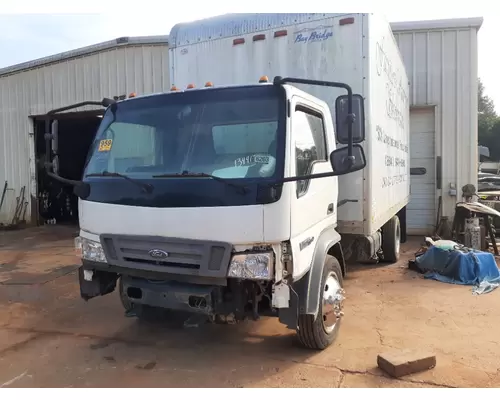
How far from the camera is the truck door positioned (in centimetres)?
357

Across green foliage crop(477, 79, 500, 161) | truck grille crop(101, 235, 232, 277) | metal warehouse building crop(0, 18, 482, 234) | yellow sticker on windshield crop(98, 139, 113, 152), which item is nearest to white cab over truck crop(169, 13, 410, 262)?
truck grille crop(101, 235, 232, 277)

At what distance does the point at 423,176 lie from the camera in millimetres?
11430

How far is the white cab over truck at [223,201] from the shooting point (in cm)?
337

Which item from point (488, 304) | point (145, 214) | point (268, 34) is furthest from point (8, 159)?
point (488, 304)

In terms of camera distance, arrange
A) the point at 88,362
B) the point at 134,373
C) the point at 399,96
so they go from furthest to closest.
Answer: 1. the point at 399,96
2. the point at 88,362
3. the point at 134,373

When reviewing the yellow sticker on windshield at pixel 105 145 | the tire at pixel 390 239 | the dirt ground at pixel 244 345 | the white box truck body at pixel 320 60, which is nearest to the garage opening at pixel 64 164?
the white box truck body at pixel 320 60

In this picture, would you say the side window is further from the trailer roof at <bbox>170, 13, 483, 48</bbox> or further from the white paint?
the white paint

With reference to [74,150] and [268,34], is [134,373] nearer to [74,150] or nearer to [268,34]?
[268,34]

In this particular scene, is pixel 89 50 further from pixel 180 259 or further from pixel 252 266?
pixel 252 266

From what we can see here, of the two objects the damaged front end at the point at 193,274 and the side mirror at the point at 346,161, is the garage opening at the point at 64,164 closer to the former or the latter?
the damaged front end at the point at 193,274

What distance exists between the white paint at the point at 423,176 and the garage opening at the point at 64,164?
8.48 meters

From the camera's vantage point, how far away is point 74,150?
16.7 metres

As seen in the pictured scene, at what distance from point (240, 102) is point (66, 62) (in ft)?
37.3

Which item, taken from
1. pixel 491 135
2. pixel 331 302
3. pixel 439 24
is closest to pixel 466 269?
pixel 331 302
